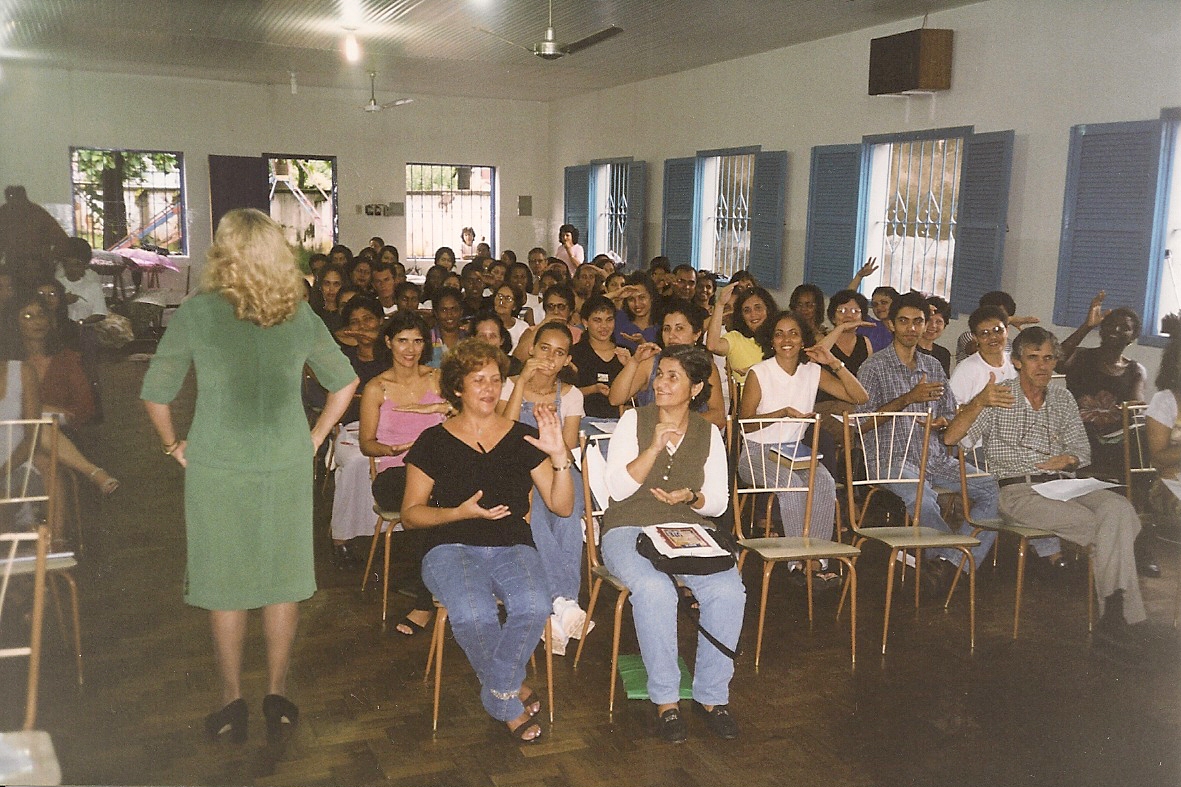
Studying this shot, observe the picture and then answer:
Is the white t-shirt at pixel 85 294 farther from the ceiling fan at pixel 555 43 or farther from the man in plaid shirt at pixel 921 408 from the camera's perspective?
the man in plaid shirt at pixel 921 408

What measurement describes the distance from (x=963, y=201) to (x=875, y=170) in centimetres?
105

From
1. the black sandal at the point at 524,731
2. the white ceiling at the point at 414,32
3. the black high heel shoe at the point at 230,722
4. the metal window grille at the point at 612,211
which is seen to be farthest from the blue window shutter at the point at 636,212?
the black high heel shoe at the point at 230,722

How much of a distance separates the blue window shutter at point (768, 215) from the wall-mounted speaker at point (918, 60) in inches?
61.4

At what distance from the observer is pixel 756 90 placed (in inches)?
337

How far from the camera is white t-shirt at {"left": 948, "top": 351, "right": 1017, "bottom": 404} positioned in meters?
4.71

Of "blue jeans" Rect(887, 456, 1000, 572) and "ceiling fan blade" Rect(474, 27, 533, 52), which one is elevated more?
"ceiling fan blade" Rect(474, 27, 533, 52)

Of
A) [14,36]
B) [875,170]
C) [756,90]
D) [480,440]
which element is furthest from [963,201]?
[14,36]

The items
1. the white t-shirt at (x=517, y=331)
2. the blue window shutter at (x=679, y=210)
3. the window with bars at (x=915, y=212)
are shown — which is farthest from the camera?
the blue window shutter at (x=679, y=210)

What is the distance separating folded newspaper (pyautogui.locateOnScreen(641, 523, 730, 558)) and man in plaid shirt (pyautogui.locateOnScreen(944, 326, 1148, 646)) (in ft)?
4.90

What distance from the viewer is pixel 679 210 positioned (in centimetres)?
990

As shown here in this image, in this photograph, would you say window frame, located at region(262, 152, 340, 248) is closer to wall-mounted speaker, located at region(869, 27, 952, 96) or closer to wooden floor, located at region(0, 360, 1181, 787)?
wall-mounted speaker, located at region(869, 27, 952, 96)

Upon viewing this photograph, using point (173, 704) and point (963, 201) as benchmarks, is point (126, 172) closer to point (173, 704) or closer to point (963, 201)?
point (173, 704)

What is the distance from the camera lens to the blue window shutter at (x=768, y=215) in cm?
824

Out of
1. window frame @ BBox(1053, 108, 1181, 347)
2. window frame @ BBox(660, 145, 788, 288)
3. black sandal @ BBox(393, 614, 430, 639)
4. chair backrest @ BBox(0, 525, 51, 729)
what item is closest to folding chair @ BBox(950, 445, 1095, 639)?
window frame @ BBox(1053, 108, 1181, 347)
